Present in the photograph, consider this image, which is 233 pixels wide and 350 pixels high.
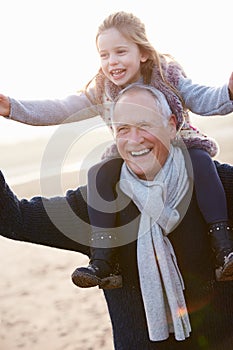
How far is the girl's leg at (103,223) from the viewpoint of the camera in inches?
93.5

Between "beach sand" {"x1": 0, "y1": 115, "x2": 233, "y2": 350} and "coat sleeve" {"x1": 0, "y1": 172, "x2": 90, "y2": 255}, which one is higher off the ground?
"coat sleeve" {"x1": 0, "y1": 172, "x2": 90, "y2": 255}

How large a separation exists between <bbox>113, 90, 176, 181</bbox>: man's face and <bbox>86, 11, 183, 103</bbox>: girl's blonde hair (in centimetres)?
12

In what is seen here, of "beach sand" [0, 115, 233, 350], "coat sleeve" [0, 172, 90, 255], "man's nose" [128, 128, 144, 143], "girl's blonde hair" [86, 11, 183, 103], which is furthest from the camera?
"beach sand" [0, 115, 233, 350]

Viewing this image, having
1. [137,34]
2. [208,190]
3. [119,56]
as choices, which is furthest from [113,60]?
[208,190]

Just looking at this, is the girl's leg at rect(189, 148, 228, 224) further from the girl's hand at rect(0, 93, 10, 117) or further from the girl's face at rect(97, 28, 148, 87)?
the girl's hand at rect(0, 93, 10, 117)

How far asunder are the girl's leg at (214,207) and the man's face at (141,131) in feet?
0.44

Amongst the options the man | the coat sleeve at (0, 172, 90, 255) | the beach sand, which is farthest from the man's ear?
the beach sand

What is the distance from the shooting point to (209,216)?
2.33 metres

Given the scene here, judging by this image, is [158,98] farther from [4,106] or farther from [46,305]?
[46,305]

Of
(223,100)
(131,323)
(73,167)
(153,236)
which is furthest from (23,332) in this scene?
(73,167)

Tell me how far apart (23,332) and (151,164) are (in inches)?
116

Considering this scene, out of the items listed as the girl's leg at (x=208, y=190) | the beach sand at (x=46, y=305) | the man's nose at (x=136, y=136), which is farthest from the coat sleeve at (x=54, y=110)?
the beach sand at (x=46, y=305)

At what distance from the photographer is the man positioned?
228 centimetres

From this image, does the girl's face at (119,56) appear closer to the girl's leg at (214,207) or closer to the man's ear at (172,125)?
the man's ear at (172,125)
